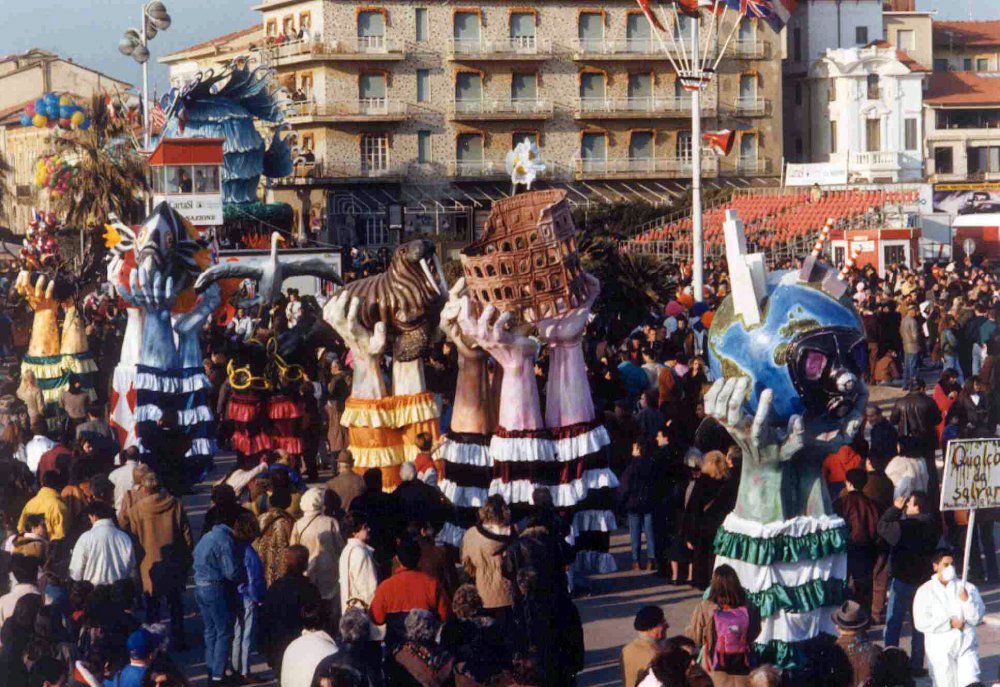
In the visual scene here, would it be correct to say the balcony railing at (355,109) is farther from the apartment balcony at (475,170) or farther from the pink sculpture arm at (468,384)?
the pink sculpture arm at (468,384)

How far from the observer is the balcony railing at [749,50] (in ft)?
198

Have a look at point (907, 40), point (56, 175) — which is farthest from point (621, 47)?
point (56, 175)

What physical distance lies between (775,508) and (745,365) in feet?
2.67

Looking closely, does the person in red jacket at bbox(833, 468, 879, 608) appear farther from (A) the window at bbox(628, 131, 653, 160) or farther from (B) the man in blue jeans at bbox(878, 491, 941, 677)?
(A) the window at bbox(628, 131, 653, 160)

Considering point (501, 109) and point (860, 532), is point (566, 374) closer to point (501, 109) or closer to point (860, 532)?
point (860, 532)

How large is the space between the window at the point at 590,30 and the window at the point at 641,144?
306 cm

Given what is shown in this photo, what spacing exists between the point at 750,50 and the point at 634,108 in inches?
181

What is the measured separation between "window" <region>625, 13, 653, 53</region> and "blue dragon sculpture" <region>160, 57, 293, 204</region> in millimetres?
16049

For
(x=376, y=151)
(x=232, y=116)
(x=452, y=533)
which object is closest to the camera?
(x=452, y=533)

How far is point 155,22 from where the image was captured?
29391 mm

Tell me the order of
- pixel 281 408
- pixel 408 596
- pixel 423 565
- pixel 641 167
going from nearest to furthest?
pixel 408 596
pixel 423 565
pixel 281 408
pixel 641 167

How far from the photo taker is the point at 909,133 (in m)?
64.5

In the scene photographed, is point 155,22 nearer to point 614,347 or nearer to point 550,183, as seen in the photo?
point 614,347

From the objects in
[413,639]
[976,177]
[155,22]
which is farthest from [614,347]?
[976,177]
